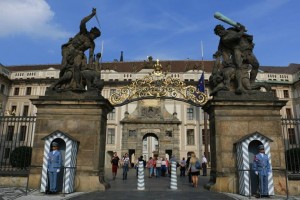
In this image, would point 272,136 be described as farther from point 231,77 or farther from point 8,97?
point 8,97

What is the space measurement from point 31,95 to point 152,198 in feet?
126

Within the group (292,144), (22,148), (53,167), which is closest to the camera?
(53,167)

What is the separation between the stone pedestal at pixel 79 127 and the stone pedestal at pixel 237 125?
3.92m

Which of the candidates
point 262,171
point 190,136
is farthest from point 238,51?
point 190,136

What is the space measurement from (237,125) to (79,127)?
18.0ft

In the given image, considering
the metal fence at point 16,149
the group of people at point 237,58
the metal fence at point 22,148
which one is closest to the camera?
the group of people at point 237,58

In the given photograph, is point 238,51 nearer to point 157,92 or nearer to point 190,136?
point 157,92

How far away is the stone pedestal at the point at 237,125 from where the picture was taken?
9.16 m

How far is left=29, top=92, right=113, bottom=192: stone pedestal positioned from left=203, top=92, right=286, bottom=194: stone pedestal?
392 cm

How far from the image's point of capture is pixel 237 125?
9461 mm

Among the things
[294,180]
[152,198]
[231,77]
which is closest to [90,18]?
[231,77]

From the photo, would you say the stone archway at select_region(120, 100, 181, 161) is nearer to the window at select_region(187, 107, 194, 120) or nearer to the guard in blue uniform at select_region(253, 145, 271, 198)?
the window at select_region(187, 107, 194, 120)

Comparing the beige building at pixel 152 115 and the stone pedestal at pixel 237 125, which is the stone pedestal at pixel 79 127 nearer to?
the stone pedestal at pixel 237 125

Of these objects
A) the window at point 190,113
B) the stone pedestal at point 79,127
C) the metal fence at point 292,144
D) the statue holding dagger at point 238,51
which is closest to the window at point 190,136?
the window at point 190,113
